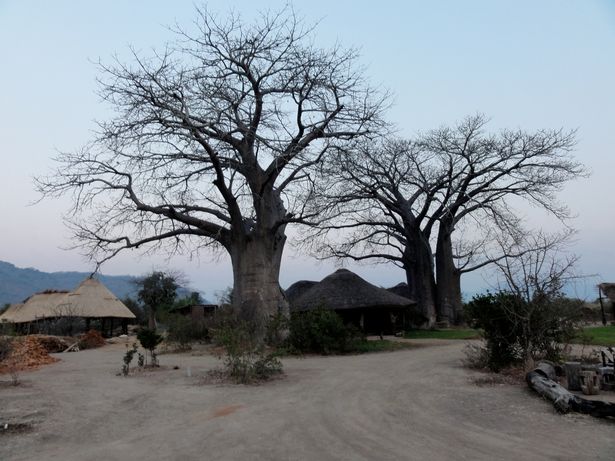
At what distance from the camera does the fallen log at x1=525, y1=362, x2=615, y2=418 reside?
6.12 m

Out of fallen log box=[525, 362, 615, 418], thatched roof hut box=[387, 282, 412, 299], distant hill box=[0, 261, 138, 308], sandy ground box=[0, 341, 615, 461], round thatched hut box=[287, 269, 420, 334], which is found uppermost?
distant hill box=[0, 261, 138, 308]

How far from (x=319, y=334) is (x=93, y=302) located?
19430 mm

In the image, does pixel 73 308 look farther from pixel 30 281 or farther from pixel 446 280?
pixel 30 281

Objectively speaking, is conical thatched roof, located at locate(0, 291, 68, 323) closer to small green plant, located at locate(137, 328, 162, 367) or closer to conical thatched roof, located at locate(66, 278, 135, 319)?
conical thatched roof, located at locate(66, 278, 135, 319)

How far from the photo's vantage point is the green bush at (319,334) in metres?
15.1

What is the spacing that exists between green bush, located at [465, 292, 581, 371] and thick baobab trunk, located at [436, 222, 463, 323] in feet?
62.1

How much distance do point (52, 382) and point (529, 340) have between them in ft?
29.6

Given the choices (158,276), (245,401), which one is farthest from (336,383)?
(158,276)

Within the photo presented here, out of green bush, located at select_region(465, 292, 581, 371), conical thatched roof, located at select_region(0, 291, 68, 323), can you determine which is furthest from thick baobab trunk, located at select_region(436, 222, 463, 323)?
conical thatched roof, located at select_region(0, 291, 68, 323)

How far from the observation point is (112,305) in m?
31.0

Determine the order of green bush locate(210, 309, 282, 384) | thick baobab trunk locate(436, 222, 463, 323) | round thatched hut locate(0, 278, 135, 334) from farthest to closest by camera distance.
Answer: thick baobab trunk locate(436, 222, 463, 323)
round thatched hut locate(0, 278, 135, 334)
green bush locate(210, 309, 282, 384)

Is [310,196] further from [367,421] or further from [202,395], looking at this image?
[367,421]

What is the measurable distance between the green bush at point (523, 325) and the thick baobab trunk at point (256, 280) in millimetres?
7142

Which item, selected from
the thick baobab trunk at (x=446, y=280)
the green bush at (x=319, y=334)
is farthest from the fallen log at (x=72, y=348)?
the thick baobab trunk at (x=446, y=280)
